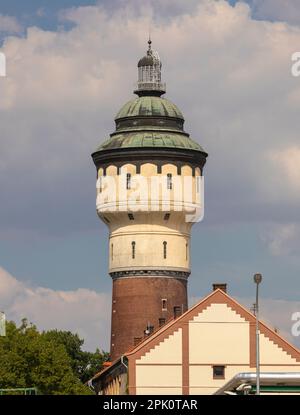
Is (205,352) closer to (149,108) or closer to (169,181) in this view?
(169,181)

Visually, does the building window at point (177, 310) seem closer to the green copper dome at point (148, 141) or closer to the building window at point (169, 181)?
the building window at point (169, 181)

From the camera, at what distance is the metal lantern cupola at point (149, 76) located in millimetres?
111438

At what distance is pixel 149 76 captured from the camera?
113m

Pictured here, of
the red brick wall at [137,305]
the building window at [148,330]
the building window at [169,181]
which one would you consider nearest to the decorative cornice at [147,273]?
the red brick wall at [137,305]

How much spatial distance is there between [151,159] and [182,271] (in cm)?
821

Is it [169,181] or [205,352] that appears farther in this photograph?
[169,181]

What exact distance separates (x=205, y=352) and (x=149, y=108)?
25424 mm

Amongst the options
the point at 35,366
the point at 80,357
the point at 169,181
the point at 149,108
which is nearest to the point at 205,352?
the point at 35,366

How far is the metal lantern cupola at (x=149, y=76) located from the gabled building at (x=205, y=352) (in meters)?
24.5

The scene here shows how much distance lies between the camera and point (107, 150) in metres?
109

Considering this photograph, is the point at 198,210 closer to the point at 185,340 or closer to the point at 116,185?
the point at 116,185

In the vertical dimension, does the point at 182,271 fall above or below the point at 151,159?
below
